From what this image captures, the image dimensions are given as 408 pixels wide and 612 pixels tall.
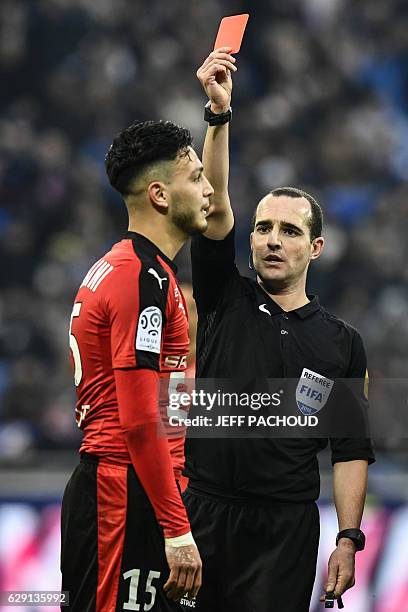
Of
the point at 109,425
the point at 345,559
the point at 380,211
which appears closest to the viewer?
the point at 109,425


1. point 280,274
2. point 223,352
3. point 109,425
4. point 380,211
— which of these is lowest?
point 109,425

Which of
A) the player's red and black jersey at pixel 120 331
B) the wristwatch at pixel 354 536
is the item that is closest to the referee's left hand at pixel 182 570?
the player's red and black jersey at pixel 120 331

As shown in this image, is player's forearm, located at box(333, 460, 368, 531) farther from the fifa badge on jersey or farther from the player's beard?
the player's beard

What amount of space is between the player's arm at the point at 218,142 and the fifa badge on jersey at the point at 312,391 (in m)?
0.55

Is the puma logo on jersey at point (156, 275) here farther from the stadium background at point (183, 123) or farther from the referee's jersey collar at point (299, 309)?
the stadium background at point (183, 123)

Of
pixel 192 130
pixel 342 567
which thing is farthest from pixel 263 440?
pixel 192 130

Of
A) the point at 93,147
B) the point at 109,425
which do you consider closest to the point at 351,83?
the point at 93,147

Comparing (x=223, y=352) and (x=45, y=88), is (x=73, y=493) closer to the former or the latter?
(x=223, y=352)

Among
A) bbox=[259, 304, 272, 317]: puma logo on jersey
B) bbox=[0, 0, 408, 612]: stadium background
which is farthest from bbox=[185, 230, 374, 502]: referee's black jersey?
bbox=[0, 0, 408, 612]: stadium background

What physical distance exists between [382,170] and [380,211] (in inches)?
24.3

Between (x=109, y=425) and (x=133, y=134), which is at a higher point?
(x=133, y=134)

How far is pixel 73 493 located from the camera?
295cm

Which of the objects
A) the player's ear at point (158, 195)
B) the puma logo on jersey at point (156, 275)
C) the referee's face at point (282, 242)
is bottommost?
the puma logo on jersey at point (156, 275)

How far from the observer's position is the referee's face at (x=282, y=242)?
3.56 m
